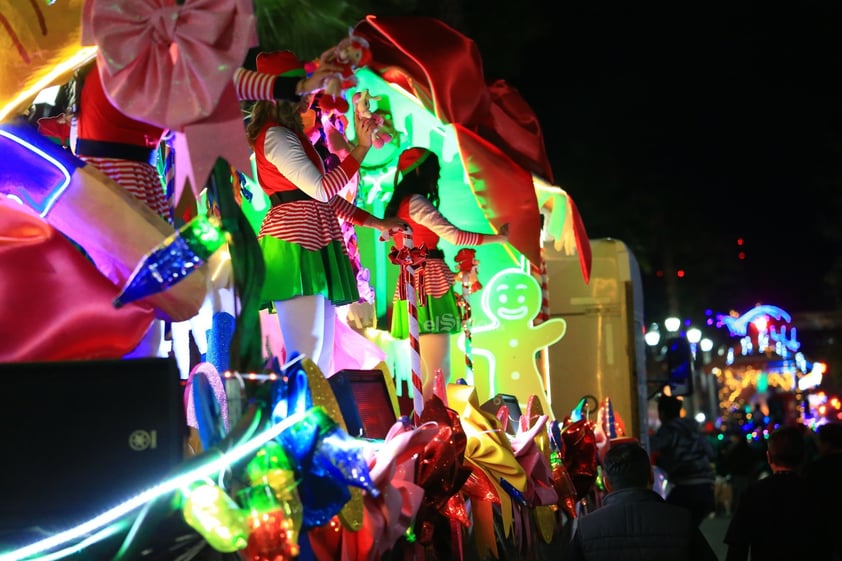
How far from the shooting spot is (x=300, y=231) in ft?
14.6

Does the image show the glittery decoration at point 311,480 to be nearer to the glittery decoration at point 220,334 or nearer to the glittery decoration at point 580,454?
the glittery decoration at point 220,334

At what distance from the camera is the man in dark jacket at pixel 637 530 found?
3.51m

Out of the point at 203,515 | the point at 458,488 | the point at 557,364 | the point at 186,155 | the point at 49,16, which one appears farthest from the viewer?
the point at 557,364

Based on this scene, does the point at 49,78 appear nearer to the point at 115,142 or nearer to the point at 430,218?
the point at 115,142

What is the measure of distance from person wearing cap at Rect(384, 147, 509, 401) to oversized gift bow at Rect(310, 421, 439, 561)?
8.91 ft

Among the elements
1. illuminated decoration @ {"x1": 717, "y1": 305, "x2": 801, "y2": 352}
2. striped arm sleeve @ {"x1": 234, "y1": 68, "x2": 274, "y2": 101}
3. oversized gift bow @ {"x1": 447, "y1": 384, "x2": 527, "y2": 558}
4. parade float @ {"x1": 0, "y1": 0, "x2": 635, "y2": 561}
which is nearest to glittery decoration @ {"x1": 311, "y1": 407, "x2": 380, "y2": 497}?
parade float @ {"x1": 0, "y1": 0, "x2": 635, "y2": 561}

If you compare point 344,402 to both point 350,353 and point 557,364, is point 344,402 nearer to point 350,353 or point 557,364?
point 350,353

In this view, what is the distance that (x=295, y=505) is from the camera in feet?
7.61

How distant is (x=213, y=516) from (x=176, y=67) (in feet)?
3.56

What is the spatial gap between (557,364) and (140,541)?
20.8 feet

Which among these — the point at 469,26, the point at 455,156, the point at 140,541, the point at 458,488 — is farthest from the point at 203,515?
→ the point at 469,26

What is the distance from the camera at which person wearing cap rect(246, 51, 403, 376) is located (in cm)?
430

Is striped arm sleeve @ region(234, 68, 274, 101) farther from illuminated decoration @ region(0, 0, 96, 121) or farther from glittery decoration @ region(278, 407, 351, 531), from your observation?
glittery decoration @ region(278, 407, 351, 531)

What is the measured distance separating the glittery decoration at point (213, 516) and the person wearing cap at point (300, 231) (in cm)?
224
